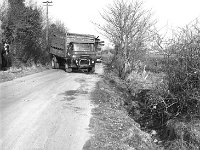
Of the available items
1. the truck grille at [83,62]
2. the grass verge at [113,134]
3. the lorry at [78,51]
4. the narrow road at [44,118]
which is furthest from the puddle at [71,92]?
the truck grille at [83,62]

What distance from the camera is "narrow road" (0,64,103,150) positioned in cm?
683

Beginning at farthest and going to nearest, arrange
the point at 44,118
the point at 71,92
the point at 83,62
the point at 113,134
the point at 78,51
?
the point at 83,62, the point at 78,51, the point at 71,92, the point at 44,118, the point at 113,134

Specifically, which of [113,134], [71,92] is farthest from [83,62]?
[113,134]

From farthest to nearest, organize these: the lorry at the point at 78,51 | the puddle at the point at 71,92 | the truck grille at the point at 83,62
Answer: the truck grille at the point at 83,62
the lorry at the point at 78,51
the puddle at the point at 71,92

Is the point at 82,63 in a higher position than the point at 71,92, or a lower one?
higher

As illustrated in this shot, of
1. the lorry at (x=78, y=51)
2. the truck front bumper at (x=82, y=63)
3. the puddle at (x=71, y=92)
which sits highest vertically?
the lorry at (x=78, y=51)

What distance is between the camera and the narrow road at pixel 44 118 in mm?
6831

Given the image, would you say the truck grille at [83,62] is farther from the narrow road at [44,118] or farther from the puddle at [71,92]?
the puddle at [71,92]

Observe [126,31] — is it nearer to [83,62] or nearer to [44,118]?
[83,62]

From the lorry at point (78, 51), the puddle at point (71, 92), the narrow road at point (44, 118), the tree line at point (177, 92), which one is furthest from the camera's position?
the lorry at point (78, 51)

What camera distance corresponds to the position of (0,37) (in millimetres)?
21984

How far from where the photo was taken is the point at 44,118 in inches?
343

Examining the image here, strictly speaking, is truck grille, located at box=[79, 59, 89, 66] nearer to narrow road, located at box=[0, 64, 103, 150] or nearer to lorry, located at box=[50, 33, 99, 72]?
lorry, located at box=[50, 33, 99, 72]

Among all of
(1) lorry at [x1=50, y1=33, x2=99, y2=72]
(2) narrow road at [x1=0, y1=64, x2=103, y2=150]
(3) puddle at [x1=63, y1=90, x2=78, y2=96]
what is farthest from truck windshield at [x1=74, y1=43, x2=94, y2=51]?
(3) puddle at [x1=63, y1=90, x2=78, y2=96]
